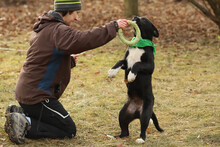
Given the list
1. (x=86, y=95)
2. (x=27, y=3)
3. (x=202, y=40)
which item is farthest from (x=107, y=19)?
(x=86, y=95)

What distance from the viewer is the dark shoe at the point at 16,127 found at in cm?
422

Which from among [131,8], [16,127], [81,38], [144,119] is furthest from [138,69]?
[131,8]

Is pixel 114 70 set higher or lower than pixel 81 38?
lower

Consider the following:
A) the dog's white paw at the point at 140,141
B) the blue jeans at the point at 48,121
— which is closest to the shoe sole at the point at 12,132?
the blue jeans at the point at 48,121

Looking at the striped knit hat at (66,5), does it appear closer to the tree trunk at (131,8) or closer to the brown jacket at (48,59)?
the brown jacket at (48,59)

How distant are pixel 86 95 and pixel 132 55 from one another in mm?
2355

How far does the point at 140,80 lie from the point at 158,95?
7.41 feet

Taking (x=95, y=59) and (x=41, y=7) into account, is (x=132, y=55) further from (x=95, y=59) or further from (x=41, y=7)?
(x=41, y=7)

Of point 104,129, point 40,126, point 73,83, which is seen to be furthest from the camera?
point 73,83

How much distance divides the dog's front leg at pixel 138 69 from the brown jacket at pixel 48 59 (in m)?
0.52

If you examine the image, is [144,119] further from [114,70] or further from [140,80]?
[114,70]

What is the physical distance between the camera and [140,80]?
15.2 ft

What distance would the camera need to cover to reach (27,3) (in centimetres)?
1730

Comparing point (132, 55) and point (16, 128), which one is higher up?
point (132, 55)
